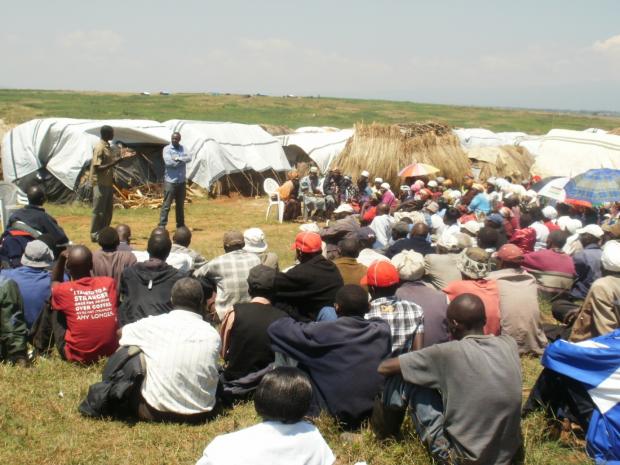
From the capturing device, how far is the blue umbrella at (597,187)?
998 cm

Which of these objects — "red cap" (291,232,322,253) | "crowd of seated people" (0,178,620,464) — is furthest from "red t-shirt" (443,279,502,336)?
"red cap" (291,232,322,253)

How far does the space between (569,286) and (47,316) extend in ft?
19.2

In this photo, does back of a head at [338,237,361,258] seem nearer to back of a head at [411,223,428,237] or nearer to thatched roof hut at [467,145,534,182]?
back of a head at [411,223,428,237]

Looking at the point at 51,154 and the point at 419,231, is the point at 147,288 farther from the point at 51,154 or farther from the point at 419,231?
the point at 51,154

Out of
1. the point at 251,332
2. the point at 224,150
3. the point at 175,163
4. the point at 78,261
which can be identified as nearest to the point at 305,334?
the point at 251,332

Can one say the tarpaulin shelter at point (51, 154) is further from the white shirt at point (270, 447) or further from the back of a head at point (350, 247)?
the white shirt at point (270, 447)

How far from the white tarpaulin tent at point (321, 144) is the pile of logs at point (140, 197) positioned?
542cm

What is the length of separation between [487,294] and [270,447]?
3.43 m

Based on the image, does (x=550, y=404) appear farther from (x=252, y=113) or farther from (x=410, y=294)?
(x=252, y=113)

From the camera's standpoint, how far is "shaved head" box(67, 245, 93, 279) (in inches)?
205

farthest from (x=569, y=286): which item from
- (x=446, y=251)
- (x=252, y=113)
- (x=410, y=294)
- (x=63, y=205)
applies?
(x=252, y=113)

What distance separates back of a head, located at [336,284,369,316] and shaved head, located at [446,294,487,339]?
0.69 metres

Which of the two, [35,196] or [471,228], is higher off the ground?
[35,196]

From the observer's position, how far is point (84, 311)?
16.8 ft
